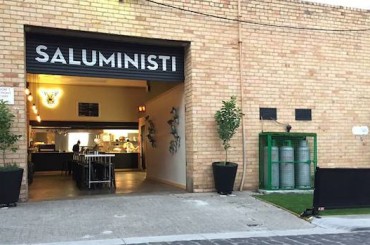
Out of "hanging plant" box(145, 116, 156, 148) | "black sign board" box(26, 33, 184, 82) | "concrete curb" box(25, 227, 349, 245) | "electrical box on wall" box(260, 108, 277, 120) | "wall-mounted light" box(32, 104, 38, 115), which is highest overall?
"black sign board" box(26, 33, 184, 82)

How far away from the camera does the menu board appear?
2272 centimetres

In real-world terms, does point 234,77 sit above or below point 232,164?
above

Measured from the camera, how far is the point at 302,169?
1194cm

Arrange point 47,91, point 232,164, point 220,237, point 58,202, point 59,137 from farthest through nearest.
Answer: point 59,137 < point 47,91 < point 232,164 < point 58,202 < point 220,237

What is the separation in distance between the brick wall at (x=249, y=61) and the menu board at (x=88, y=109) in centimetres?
1199

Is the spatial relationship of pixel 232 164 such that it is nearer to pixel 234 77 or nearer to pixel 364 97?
pixel 234 77

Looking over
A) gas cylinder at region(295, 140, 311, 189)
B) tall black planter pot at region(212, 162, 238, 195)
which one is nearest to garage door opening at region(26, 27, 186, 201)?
tall black planter pot at region(212, 162, 238, 195)

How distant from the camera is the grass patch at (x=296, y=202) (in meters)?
9.38

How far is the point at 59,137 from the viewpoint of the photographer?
76.1 ft

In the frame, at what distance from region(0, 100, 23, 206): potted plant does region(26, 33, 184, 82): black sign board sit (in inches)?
68.3

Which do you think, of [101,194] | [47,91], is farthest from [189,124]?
[47,91]

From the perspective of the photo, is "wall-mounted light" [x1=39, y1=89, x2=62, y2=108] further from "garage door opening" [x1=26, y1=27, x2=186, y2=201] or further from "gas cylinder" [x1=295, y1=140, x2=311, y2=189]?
"gas cylinder" [x1=295, y1=140, x2=311, y2=189]

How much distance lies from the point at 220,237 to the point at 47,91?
16.3m

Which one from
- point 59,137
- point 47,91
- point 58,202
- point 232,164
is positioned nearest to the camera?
point 58,202
